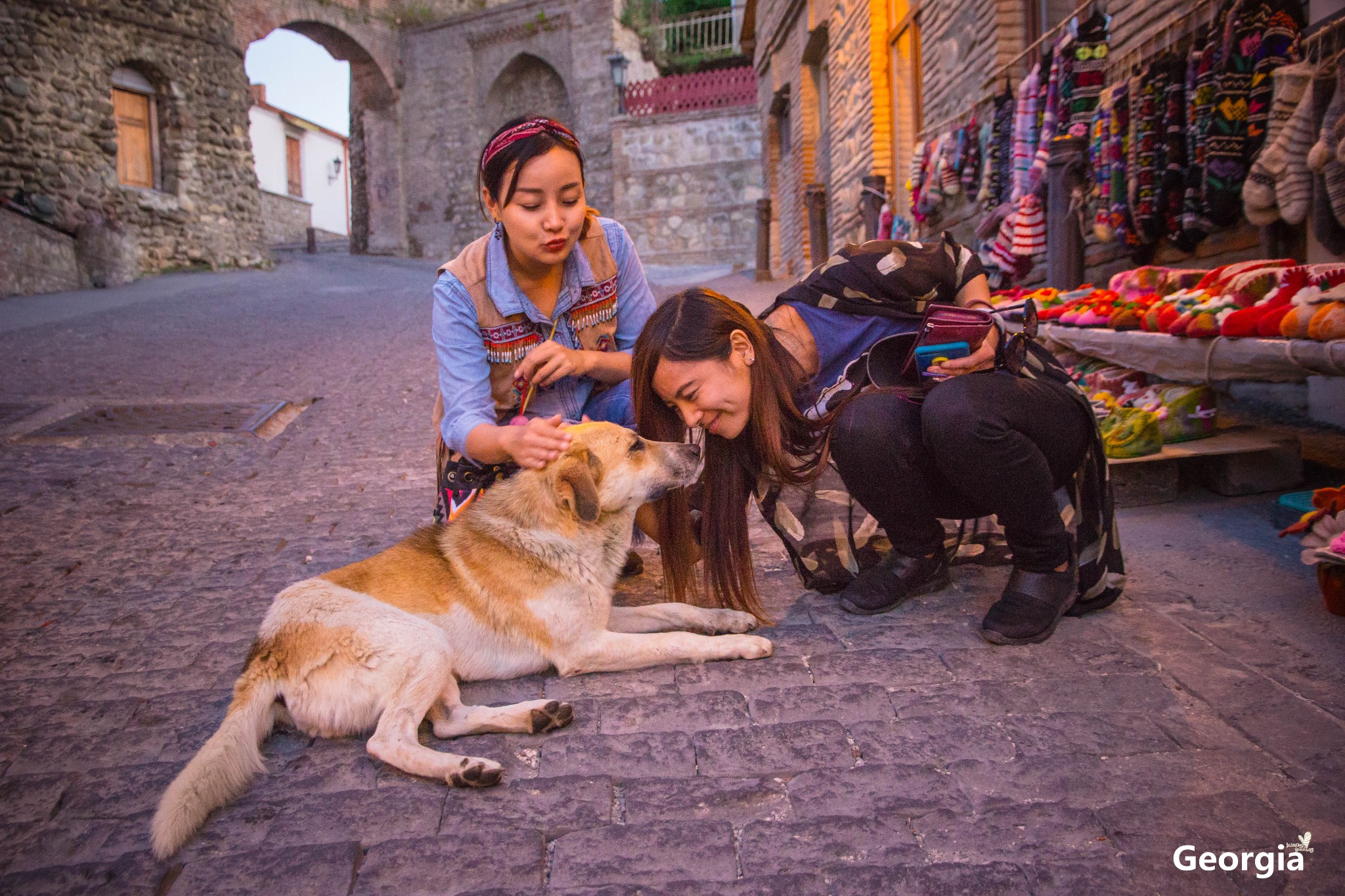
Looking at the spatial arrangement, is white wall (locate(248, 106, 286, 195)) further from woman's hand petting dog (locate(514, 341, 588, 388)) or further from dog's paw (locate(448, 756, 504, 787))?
dog's paw (locate(448, 756, 504, 787))

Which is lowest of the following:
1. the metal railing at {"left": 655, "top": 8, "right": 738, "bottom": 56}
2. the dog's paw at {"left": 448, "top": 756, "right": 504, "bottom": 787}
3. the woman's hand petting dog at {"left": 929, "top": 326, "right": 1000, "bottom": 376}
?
the dog's paw at {"left": 448, "top": 756, "right": 504, "bottom": 787}

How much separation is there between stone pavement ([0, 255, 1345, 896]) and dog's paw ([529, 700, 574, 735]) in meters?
0.02

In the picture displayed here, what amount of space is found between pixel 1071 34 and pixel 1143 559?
4.59m

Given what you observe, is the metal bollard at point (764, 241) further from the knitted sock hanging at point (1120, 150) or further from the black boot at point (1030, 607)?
the black boot at point (1030, 607)

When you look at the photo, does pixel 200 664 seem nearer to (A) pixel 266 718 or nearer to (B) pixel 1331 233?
(A) pixel 266 718

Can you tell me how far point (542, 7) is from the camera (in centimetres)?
2841

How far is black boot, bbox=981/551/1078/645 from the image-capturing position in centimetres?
278

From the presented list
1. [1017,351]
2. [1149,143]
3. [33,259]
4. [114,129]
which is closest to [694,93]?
[114,129]

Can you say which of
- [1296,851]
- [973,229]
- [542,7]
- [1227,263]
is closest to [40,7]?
[542,7]

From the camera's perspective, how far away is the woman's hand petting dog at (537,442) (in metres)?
2.83

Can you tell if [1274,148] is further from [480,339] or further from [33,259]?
[33,259]

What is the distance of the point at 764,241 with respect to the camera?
18.6 m

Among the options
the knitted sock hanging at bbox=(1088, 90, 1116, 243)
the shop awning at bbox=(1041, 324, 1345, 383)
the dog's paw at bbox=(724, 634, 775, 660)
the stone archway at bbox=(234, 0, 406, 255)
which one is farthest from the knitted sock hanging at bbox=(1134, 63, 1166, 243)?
the stone archway at bbox=(234, 0, 406, 255)

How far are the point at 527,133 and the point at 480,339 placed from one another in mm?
788
